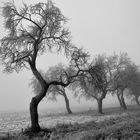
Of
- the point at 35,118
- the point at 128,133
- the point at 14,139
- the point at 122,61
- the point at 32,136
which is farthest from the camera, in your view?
the point at 122,61

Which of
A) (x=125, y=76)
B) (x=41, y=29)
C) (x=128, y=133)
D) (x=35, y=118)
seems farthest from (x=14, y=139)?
(x=125, y=76)

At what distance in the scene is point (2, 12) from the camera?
17.8 meters

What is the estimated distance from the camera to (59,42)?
19578mm

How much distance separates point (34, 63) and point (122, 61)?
30.8 m

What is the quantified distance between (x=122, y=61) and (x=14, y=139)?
35.8m

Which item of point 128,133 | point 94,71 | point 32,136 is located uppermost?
point 94,71

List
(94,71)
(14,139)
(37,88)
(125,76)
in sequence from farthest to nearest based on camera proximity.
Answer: (37,88) < (125,76) < (94,71) < (14,139)

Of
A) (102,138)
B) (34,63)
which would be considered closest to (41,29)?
(34,63)

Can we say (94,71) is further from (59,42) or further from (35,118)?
(35,118)

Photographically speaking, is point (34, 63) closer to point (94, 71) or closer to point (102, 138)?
point (94, 71)

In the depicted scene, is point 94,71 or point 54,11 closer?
point 54,11

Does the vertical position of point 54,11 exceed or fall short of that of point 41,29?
it exceeds it

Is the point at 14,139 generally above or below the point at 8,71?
below

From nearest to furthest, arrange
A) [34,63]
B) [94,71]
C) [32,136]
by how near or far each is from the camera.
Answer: [32,136]
[34,63]
[94,71]
